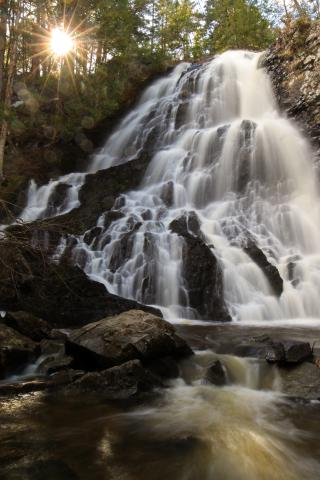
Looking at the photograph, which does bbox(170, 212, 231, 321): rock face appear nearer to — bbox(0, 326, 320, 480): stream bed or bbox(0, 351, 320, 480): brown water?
bbox(0, 326, 320, 480): stream bed

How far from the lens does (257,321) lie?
10.7 m

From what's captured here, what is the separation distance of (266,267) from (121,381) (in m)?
6.90

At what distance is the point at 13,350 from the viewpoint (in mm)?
7164

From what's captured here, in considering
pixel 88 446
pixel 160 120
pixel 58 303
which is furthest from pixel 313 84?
pixel 88 446

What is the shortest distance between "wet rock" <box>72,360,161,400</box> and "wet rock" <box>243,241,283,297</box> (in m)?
6.14

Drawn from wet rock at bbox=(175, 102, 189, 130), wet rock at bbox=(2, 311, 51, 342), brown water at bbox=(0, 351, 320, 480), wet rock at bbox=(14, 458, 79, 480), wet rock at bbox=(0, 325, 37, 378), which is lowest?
wet rock at bbox=(14, 458, 79, 480)

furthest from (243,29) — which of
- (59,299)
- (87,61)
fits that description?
(59,299)

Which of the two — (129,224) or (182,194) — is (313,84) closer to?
(182,194)

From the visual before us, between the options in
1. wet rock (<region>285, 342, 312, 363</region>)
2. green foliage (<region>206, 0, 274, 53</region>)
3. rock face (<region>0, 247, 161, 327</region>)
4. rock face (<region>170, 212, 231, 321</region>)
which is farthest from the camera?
green foliage (<region>206, 0, 274, 53</region>)

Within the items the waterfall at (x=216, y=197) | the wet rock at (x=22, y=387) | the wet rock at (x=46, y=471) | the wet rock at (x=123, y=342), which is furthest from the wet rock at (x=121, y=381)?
the waterfall at (x=216, y=197)

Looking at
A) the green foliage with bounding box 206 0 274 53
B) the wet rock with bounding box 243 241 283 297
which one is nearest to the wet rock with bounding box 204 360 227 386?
the wet rock with bounding box 243 241 283 297

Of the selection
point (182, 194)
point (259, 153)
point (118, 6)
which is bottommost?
point (182, 194)

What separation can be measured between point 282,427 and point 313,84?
15988 mm

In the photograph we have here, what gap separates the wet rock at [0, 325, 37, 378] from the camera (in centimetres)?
700
